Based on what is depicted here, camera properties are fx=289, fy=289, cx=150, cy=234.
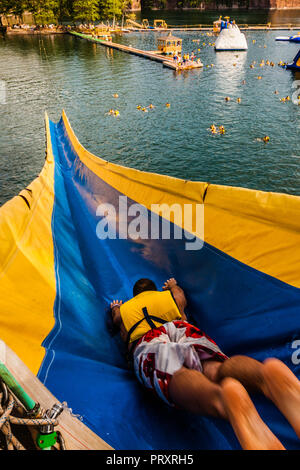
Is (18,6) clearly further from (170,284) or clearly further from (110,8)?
(170,284)

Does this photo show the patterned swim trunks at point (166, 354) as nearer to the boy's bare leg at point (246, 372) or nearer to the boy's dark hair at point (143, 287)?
the boy's bare leg at point (246, 372)

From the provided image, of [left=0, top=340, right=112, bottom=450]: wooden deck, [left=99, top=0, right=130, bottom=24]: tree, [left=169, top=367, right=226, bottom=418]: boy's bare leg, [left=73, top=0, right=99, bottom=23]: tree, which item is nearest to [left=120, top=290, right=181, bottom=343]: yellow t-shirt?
[left=169, top=367, right=226, bottom=418]: boy's bare leg

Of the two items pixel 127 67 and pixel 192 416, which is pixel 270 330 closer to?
pixel 192 416

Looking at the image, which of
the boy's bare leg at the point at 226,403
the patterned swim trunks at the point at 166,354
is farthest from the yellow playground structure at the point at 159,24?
the boy's bare leg at the point at 226,403

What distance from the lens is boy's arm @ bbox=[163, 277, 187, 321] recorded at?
378cm

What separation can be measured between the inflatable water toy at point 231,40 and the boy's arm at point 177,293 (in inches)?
1770

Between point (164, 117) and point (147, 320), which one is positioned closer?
point (147, 320)

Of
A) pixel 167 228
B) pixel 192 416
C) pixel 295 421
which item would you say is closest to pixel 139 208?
pixel 167 228

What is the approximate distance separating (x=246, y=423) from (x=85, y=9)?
80.1m

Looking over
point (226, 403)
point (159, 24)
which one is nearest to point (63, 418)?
point (226, 403)

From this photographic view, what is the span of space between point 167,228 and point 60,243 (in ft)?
5.33

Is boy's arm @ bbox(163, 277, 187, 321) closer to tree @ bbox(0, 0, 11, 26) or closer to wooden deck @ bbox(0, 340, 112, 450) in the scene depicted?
wooden deck @ bbox(0, 340, 112, 450)

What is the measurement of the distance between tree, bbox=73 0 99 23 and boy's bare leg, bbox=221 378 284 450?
260 feet

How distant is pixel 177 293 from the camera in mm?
3945
